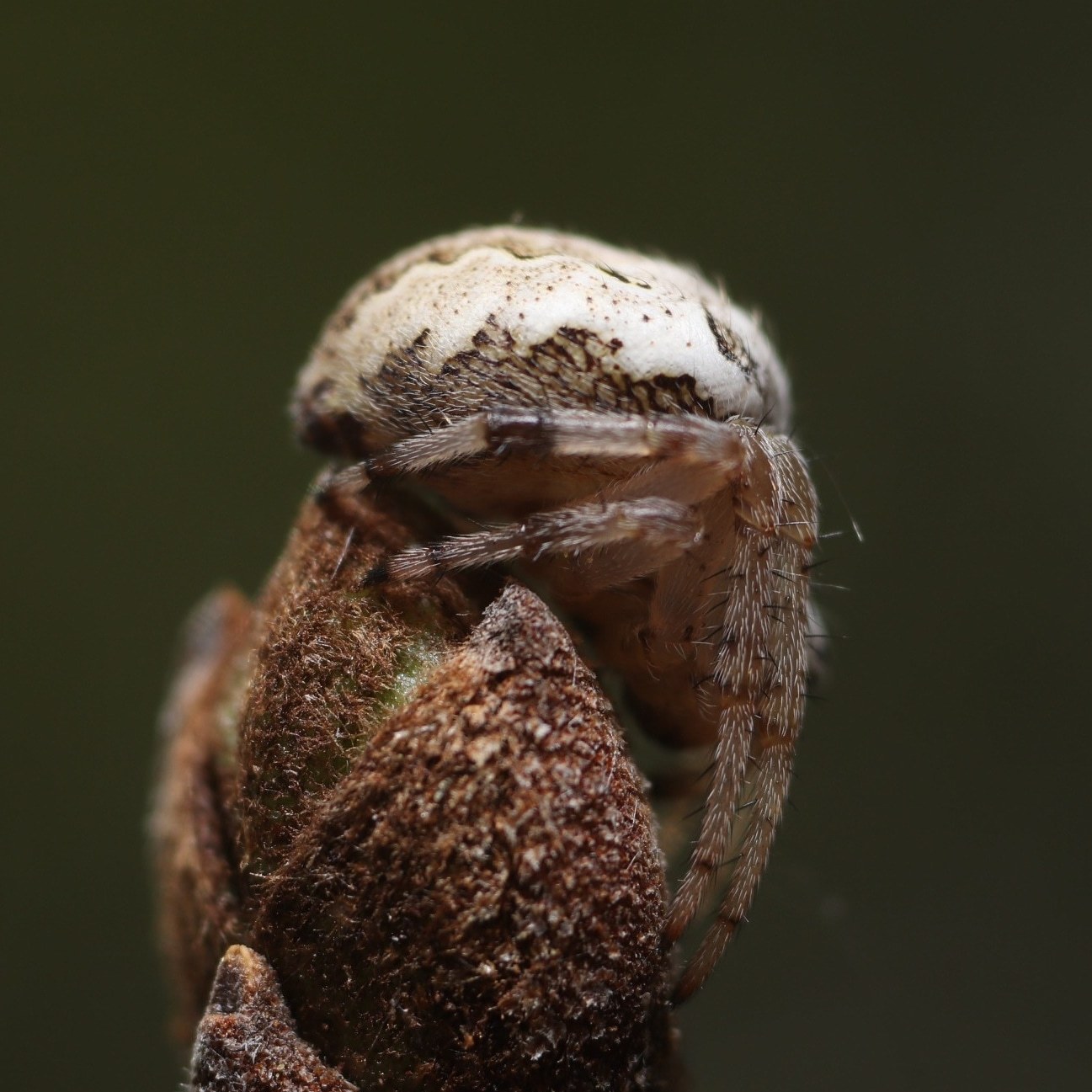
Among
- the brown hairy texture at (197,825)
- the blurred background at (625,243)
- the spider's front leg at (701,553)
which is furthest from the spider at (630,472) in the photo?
the blurred background at (625,243)

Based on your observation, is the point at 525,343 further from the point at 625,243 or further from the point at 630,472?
→ the point at 625,243

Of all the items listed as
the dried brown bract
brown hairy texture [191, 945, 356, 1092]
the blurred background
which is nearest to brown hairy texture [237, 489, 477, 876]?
the dried brown bract

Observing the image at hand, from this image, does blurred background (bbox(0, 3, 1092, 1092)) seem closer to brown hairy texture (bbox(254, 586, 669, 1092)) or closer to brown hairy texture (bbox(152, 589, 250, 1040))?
brown hairy texture (bbox(152, 589, 250, 1040))

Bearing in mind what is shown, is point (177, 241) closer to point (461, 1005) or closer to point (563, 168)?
point (563, 168)

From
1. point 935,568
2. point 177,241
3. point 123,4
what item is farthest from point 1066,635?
point 123,4

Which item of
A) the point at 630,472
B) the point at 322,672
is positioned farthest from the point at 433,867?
the point at 630,472

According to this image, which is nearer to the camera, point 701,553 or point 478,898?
point 478,898

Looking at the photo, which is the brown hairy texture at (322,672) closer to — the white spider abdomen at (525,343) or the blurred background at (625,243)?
the white spider abdomen at (525,343)
